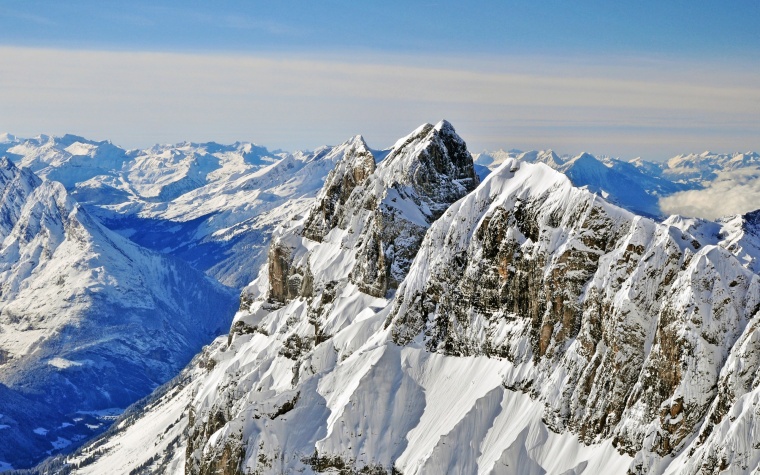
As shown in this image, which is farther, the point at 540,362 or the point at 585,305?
the point at 540,362

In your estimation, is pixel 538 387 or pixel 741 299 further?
pixel 538 387

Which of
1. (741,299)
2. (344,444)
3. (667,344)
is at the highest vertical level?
(741,299)

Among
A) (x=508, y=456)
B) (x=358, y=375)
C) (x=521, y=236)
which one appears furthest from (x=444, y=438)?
(x=521, y=236)

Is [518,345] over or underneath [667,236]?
underneath

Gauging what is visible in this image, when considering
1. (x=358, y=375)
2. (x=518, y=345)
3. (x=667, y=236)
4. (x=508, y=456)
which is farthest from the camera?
(x=358, y=375)

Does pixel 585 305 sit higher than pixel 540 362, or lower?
higher

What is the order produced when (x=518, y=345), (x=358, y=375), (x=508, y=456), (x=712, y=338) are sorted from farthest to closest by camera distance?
(x=358, y=375) < (x=518, y=345) < (x=508, y=456) < (x=712, y=338)

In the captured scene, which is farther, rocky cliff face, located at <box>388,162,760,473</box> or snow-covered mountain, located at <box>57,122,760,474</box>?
rocky cliff face, located at <box>388,162,760,473</box>

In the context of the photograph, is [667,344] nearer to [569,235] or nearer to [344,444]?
[569,235]

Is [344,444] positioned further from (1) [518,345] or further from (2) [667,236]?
(2) [667,236]

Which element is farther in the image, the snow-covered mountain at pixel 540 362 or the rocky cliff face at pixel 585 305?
the rocky cliff face at pixel 585 305
